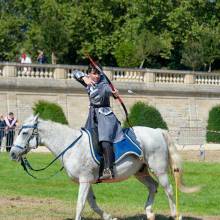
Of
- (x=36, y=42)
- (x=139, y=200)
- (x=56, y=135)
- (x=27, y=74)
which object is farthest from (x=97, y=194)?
(x=36, y=42)

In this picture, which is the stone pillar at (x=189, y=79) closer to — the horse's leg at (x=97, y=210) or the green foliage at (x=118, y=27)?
the green foliage at (x=118, y=27)

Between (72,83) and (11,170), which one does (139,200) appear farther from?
(72,83)

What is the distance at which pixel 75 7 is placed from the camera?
6397cm

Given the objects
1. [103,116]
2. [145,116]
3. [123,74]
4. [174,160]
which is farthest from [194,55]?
[103,116]

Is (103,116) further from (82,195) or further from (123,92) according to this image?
(123,92)

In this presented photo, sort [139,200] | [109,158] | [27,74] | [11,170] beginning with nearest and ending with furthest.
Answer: [109,158], [139,200], [11,170], [27,74]

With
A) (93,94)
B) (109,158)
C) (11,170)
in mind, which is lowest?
(11,170)

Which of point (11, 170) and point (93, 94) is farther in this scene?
point (11, 170)

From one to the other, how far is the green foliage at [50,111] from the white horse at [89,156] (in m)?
30.2

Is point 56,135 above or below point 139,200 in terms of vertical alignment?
above

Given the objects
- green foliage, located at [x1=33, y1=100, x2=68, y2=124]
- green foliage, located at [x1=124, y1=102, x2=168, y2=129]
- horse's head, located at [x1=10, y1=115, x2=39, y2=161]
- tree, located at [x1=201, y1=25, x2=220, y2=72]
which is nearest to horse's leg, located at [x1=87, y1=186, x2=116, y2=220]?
horse's head, located at [x1=10, y1=115, x2=39, y2=161]

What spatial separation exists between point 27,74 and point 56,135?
1285 inches

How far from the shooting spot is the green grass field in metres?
15.6

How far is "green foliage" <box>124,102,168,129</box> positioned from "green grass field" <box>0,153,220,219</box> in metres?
21.3
